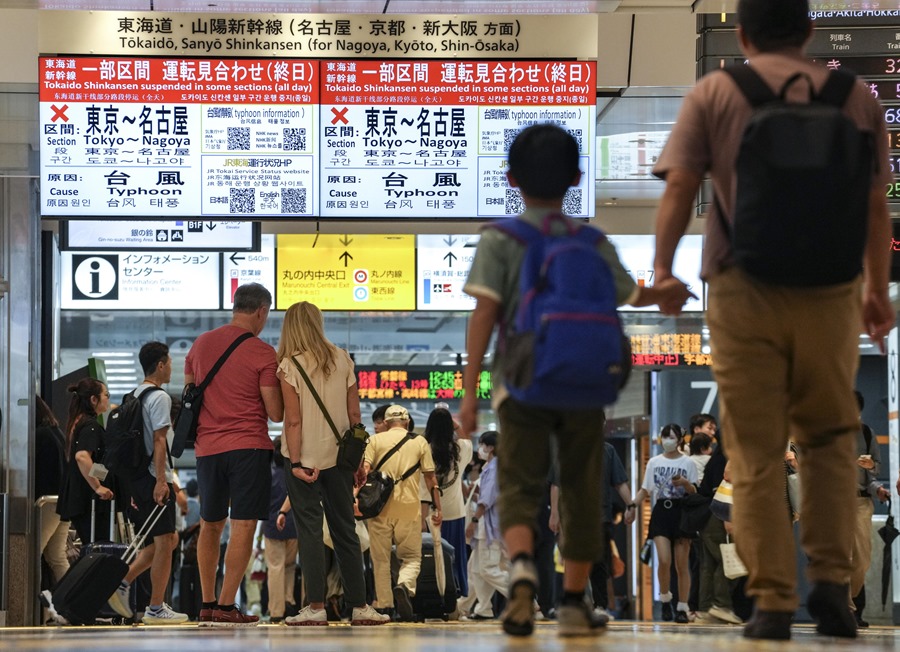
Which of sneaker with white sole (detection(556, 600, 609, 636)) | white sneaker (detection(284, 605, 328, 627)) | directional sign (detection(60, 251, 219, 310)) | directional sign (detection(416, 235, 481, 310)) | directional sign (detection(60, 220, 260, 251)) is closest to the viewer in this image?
sneaker with white sole (detection(556, 600, 609, 636))

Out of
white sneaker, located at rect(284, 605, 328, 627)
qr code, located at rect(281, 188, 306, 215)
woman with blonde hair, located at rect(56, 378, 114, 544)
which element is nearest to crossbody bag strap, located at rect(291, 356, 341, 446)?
white sneaker, located at rect(284, 605, 328, 627)

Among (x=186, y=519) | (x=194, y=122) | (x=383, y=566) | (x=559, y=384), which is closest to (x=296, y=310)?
(x=194, y=122)

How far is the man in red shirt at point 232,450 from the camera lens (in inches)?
289

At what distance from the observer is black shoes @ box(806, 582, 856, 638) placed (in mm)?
4102

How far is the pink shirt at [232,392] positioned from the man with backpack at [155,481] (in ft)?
3.33

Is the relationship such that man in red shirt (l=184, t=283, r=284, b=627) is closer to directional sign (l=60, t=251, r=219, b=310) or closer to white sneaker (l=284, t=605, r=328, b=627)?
white sneaker (l=284, t=605, r=328, b=627)

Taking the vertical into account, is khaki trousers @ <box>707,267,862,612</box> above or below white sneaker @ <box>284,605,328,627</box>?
above

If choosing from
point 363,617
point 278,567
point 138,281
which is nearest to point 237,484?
point 363,617

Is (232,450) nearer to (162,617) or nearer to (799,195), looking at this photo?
(162,617)

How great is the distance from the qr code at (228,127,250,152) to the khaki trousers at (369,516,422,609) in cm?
280

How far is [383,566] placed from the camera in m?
9.87

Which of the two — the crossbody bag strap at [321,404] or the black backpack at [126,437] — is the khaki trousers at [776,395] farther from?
the black backpack at [126,437]

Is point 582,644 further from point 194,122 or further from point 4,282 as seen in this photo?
point 4,282

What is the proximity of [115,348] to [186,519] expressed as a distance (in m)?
2.23
